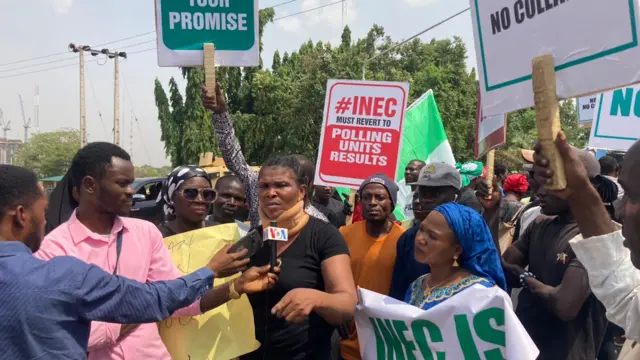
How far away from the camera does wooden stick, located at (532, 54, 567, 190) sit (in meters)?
1.67

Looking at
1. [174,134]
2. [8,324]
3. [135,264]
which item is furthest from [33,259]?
[174,134]

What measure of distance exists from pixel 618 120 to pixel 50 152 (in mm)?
65768

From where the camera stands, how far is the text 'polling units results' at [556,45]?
180cm

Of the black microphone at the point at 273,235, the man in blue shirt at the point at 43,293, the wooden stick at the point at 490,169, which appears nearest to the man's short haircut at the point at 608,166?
the wooden stick at the point at 490,169

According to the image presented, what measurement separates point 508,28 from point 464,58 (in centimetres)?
3304

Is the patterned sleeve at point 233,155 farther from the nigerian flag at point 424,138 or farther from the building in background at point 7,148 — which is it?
the building in background at point 7,148

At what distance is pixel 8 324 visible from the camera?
5.78 feet

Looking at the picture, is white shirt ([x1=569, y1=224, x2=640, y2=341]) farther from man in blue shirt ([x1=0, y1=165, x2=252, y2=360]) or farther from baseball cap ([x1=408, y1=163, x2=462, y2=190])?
baseball cap ([x1=408, y1=163, x2=462, y2=190])

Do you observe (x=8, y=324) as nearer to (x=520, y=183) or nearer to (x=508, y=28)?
(x=508, y=28)

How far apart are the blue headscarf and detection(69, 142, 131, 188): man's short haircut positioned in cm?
150

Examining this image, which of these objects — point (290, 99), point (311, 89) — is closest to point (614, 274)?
point (311, 89)

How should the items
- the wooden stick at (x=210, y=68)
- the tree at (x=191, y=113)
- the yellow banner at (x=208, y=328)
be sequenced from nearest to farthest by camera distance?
the yellow banner at (x=208, y=328) → the wooden stick at (x=210, y=68) → the tree at (x=191, y=113)

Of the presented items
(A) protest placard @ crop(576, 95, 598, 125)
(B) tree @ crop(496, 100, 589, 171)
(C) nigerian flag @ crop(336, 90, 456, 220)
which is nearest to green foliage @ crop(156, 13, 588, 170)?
(B) tree @ crop(496, 100, 589, 171)

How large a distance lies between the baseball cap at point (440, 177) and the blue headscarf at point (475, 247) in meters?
1.17
